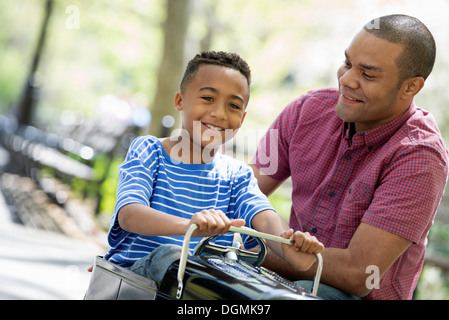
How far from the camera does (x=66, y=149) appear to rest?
978 centimetres

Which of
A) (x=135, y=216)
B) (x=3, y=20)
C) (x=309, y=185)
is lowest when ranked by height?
A: (x=135, y=216)

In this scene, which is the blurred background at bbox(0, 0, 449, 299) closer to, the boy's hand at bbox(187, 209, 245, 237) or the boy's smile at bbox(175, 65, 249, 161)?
the boy's smile at bbox(175, 65, 249, 161)

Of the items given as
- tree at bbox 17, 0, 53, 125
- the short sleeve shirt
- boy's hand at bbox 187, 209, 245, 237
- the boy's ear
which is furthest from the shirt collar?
tree at bbox 17, 0, 53, 125

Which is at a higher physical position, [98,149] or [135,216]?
[98,149]

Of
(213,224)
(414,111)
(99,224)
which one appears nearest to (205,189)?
(213,224)

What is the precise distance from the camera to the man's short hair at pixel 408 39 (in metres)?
2.82

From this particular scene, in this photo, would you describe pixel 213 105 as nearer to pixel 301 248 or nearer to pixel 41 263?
pixel 301 248

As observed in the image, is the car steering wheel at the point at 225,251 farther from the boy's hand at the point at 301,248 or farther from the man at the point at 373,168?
the man at the point at 373,168

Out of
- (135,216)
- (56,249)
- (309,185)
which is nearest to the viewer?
(135,216)

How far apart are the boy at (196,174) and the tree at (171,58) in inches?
214

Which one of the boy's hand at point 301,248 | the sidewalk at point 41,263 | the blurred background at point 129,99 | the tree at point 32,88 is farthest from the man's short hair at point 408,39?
the tree at point 32,88
